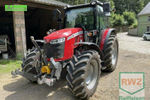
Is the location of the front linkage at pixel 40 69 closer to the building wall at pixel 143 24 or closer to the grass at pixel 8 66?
the grass at pixel 8 66

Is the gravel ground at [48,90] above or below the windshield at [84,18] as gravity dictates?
below

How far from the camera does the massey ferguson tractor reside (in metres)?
2.76

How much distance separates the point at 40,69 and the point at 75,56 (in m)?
0.92

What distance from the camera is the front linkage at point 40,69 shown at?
2.85 metres

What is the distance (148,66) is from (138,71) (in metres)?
0.88

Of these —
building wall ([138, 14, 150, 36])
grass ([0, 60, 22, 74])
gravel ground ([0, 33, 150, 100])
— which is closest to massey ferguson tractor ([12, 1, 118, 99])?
gravel ground ([0, 33, 150, 100])

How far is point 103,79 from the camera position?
13.7 ft

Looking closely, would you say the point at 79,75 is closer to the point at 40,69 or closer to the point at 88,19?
the point at 40,69

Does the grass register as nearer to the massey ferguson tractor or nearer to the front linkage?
the massey ferguson tractor

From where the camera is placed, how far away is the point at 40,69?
3.16 meters

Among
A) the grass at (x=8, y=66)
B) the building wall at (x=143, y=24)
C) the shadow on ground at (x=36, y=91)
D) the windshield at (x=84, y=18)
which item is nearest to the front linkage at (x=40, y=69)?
the shadow on ground at (x=36, y=91)

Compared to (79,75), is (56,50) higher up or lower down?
higher up

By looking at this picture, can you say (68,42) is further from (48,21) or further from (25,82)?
(48,21)

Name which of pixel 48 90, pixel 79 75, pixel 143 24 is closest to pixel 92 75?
pixel 79 75
